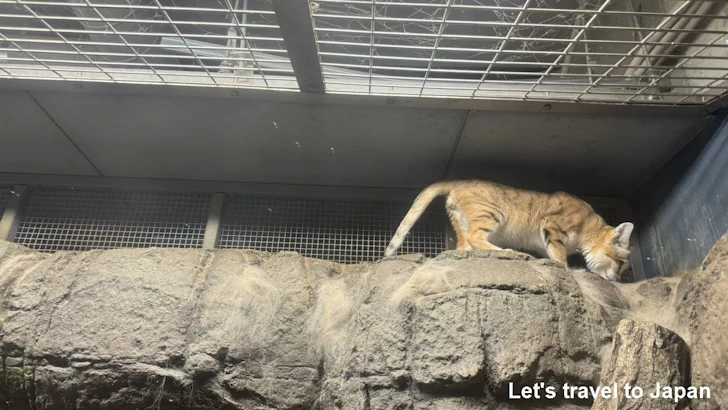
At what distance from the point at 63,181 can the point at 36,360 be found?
1.97m

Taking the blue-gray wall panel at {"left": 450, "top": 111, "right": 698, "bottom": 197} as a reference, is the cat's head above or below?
below

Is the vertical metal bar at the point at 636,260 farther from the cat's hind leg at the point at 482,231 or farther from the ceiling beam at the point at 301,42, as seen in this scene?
the ceiling beam at the point at 301,42

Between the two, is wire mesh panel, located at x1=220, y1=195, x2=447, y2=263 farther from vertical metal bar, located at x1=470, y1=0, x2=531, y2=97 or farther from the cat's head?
vertical metal bar, located at x1=470, y1=0, x2=531, y2=97

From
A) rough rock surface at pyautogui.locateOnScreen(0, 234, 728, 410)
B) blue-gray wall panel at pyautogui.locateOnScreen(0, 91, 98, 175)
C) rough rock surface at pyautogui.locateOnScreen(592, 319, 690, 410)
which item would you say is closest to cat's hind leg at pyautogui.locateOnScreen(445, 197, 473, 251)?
rough rock surface at pyautogui.locateOnScreen(0, 234, 728, 410)

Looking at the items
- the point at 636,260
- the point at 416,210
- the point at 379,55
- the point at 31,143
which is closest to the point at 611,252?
the point at 636,260

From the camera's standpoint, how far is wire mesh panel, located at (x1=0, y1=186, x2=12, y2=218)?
4305 millimetres

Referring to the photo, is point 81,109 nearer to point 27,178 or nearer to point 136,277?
point 27,178

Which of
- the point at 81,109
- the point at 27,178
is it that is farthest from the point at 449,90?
the point at 27,178

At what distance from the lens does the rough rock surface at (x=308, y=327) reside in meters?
2.56

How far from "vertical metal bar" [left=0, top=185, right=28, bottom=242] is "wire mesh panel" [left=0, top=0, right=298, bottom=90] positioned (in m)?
1.29

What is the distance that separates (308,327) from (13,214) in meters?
2.80

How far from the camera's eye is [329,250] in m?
4.21

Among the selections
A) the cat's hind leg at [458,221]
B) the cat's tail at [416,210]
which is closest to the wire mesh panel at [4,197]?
the cat's tail at [416,210]

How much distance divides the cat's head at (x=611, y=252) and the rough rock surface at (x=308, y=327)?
0.82m
